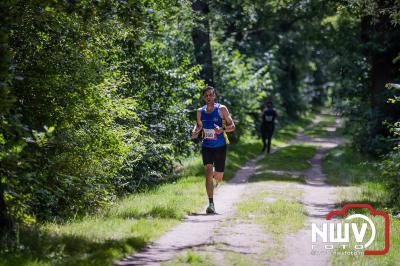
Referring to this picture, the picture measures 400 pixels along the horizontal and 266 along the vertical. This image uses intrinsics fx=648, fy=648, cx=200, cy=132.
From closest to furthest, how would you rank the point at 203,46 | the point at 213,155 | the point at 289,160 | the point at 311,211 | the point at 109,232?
the point at 109,232, the point at 213,155, the point at 311,211, the point at 289,160, the point at 203,46

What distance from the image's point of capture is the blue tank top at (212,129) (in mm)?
12367

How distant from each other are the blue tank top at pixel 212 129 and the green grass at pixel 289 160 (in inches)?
395

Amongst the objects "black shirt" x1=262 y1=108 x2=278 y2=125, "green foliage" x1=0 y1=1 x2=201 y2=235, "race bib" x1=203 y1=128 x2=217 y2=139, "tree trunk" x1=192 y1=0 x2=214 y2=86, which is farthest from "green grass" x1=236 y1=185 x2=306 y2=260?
"black shirt" x1=262 y1=108 x2=278 y2=125

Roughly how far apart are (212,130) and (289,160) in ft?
44.8

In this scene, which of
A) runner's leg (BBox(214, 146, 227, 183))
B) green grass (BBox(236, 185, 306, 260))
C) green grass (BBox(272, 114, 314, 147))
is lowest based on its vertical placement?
green grass (BBox(272, 114, 314, 147))

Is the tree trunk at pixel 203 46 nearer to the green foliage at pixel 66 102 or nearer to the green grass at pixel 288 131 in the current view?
the green grass at pixel 288 131

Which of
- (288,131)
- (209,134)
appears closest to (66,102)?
(209,134)

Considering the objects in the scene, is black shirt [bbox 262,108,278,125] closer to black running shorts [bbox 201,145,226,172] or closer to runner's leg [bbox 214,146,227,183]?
runner's leg [bbox 214,146,227,183]

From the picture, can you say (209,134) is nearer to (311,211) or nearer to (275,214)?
(275,214)

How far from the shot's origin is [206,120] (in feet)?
40.7

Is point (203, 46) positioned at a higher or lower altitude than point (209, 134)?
higher

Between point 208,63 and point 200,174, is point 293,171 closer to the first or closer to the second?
point 200,174

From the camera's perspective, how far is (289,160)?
25547 mm

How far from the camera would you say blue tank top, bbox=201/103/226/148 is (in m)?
12.4
